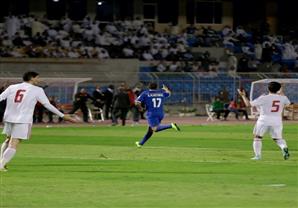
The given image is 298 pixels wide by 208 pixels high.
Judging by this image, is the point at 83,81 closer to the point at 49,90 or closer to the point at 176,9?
the point at 49,90

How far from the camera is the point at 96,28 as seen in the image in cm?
5925

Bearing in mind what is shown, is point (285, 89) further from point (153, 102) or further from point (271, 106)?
point (271, 106)

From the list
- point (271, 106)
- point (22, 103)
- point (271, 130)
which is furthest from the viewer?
point (271, 130)

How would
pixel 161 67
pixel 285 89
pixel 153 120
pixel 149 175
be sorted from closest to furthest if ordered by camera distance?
pixel 149 175 → pixel 153 120 → pixel 285 89 → pixel 161 67

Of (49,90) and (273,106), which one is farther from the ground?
(273,106)

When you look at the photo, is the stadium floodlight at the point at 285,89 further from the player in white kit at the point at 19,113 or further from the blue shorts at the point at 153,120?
the player in white kit at the point at 19,113

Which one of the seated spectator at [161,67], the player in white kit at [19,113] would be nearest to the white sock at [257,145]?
the player in white kit at [19,113]

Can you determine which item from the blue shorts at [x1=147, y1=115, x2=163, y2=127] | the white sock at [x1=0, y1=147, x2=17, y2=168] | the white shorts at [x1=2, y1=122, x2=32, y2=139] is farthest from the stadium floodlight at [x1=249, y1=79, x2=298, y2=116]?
the white sock at [x1=0, y1=147, x2=17, y2=168]

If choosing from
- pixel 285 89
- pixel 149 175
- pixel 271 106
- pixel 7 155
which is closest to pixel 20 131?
pixel 7 155

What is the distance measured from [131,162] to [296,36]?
4641cm

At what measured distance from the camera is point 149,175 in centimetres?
1783

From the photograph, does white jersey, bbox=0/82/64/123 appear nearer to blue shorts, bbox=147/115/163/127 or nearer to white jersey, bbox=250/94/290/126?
Result: white jersey, bbox=250/94/290/126

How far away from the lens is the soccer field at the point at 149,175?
1405 centimetres

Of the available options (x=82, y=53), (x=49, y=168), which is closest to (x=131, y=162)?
(x=49, y=168)
